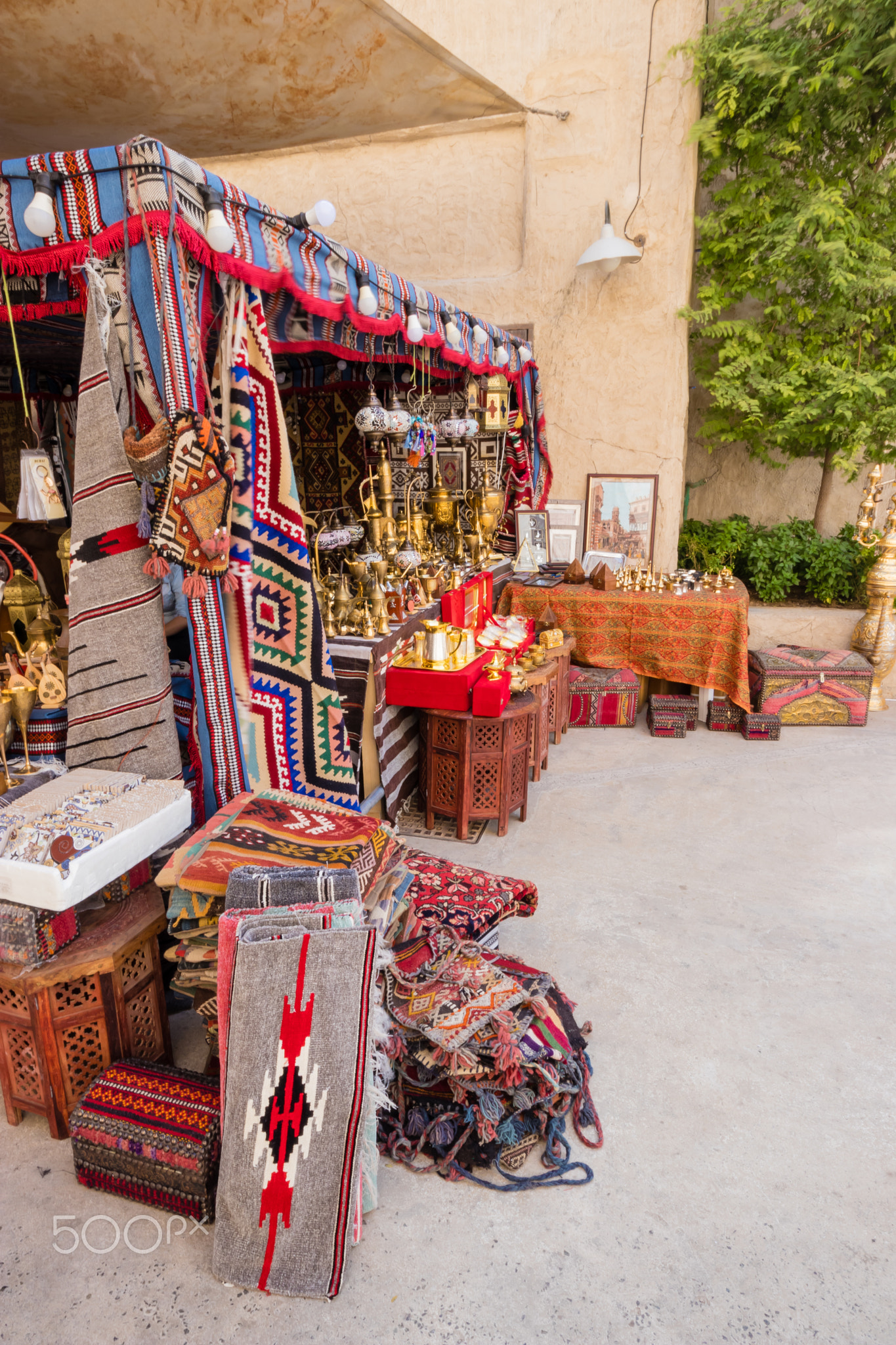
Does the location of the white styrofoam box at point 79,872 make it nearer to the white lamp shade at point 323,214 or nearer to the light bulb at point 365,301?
the white lamp shade at point 323,214

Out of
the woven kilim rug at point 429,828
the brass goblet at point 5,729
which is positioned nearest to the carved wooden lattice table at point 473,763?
the woven kilim rug at point 429,828

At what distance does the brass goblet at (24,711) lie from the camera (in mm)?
2652

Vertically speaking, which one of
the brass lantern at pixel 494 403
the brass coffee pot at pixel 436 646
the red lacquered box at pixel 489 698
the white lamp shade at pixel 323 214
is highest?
the white lamp shade at pixel 323 214

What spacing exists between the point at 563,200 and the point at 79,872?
22.1 ft

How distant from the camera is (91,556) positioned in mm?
2490

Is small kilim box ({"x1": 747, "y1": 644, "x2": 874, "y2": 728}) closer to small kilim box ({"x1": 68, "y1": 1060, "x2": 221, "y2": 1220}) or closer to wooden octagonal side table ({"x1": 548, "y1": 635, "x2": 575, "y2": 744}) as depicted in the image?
wooden octagonal side table ({"x1": 548, "y1": 635, "x2": 575, "y2": 744})

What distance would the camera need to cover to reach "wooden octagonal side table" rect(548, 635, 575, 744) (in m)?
5.12

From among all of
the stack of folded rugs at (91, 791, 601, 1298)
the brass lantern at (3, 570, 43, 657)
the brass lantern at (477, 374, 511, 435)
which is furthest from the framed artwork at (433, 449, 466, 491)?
the stack of folded rugs at (91, 791, 601, 1298)

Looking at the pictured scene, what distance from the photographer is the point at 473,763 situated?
12.9 feet

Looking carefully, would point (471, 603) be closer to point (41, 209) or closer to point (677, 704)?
point (677, 704)

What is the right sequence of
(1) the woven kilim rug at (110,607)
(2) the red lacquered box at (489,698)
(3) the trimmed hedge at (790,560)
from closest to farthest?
(1) the woven kilim rug at (110,607) < (2) the red lacquered box at (489,698) < (3) the trimmed hedge at (790,560)

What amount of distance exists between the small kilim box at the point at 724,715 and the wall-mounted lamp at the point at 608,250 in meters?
3.62

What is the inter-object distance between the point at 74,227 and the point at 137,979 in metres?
2.29

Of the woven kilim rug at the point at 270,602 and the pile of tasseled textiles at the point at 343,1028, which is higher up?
the woven kilim rug at the point at 270,602
